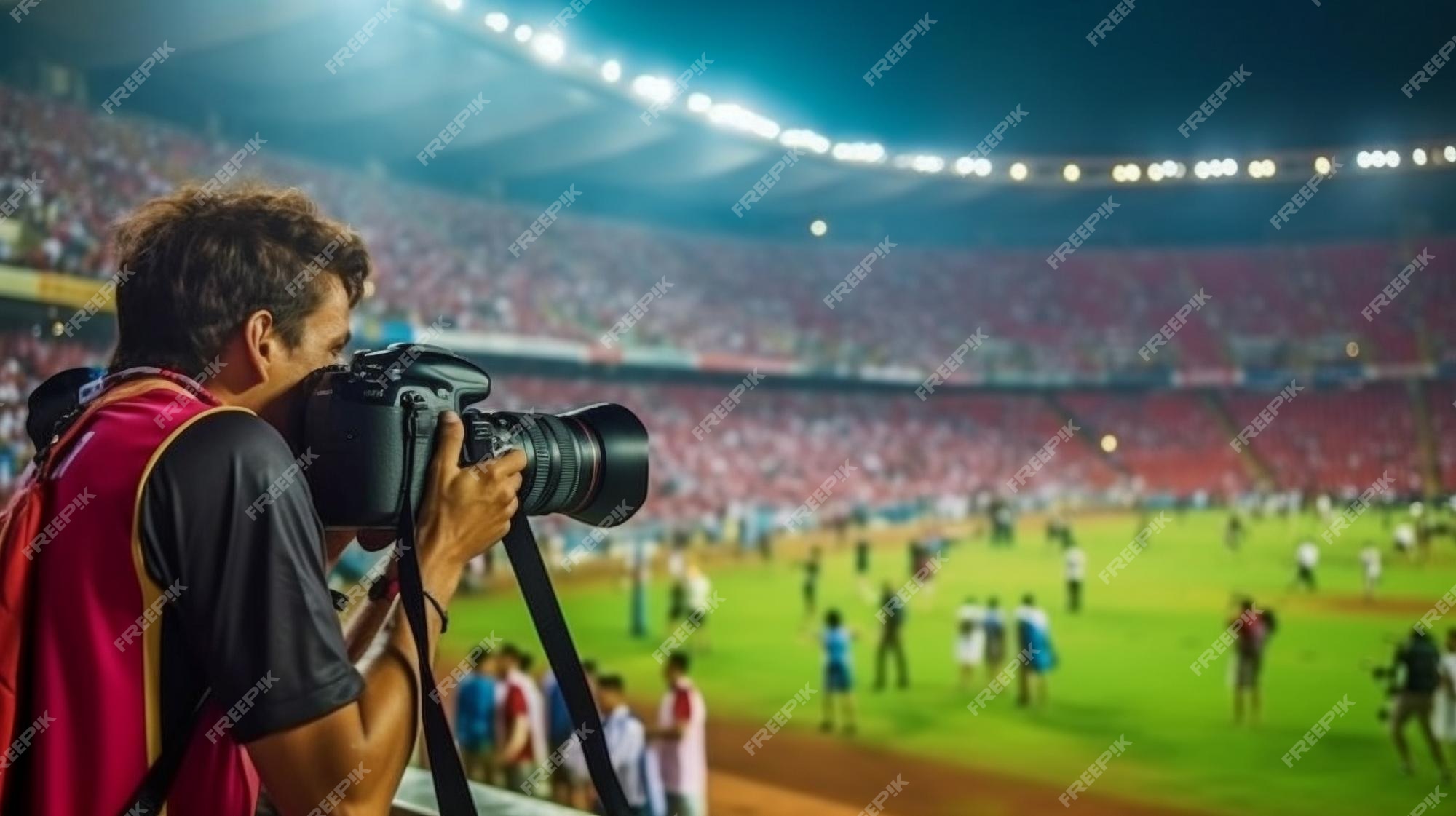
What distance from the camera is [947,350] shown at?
36.1 meters

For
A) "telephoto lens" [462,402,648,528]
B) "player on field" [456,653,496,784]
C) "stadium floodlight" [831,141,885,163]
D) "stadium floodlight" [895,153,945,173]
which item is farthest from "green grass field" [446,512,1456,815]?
"stadium floodlight" [895,153,945,173]

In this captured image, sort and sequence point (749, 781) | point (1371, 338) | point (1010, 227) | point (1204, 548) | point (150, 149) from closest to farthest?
point (749, 781)
point (150, 149)
point (1204, 548)
point (1371, 338)
point (1010, 227)

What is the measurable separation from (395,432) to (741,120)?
29.2 m

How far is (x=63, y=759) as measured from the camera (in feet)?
3.97

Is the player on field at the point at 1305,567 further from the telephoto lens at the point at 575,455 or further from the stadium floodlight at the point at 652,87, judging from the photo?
the telephoto lens at the point at 575,455

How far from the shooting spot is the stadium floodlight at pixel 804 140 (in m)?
31.0

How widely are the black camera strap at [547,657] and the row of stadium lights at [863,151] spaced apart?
2125 cm

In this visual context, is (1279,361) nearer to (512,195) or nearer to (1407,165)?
(1407,165)

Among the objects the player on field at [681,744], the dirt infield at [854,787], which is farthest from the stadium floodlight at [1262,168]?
the player on field at [681,744]

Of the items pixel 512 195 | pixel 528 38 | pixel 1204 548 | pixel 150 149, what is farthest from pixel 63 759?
pixel 512 195

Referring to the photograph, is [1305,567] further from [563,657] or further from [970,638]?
[563,657]

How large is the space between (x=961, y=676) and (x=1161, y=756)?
9.28ft

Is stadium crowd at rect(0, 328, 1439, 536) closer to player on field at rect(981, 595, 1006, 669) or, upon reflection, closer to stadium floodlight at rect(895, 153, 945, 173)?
stadium floodlight at rect(895, 153, 945, 173)

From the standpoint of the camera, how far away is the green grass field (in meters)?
9.75
